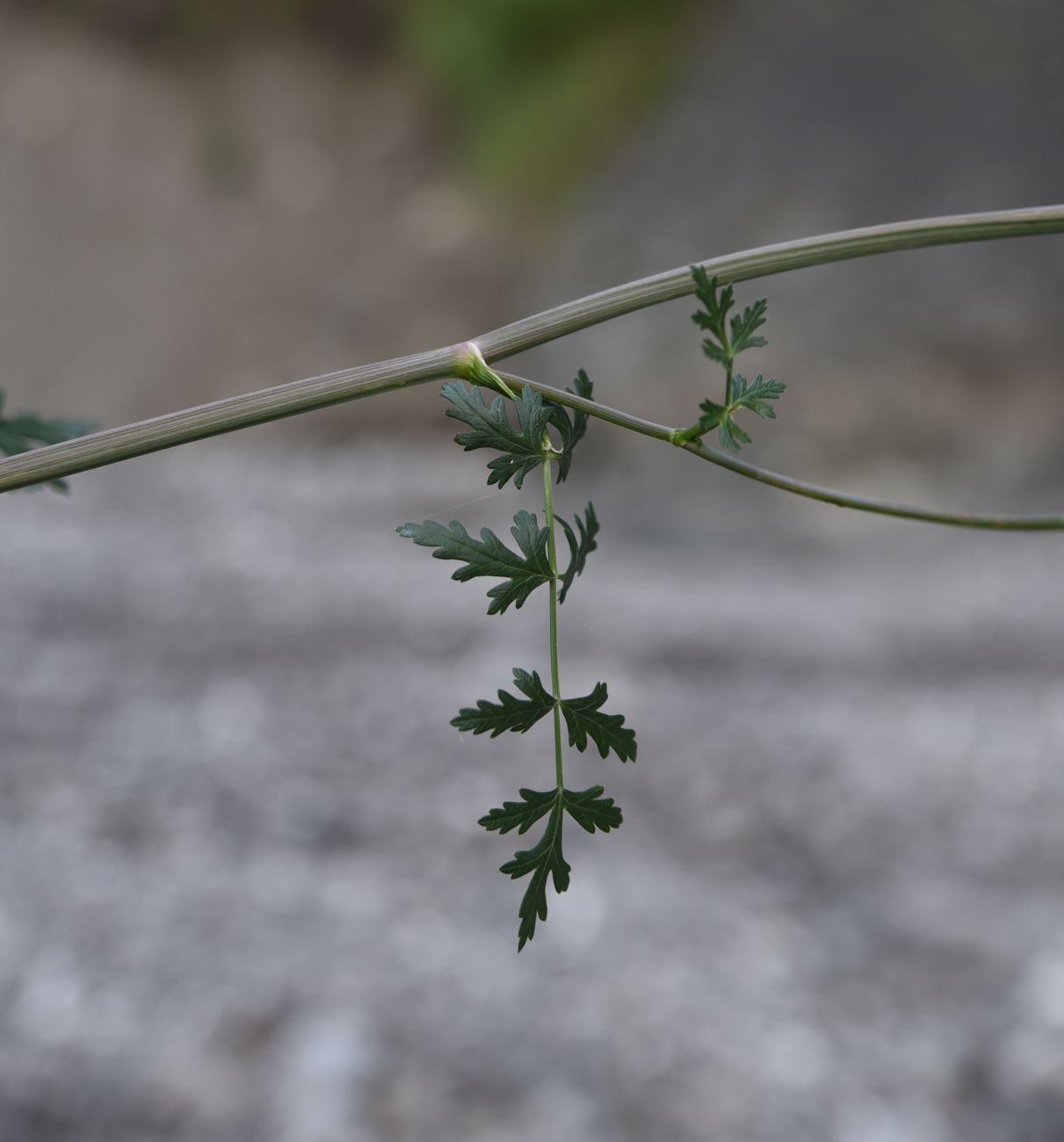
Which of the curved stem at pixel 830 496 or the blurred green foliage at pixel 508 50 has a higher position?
the blurred green foliage at pixel 508 50

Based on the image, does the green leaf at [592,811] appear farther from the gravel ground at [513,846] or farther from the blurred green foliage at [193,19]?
the blurred green foliage at [193,19]

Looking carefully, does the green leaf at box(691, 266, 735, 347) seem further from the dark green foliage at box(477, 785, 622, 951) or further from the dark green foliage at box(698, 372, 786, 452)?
the dark green foliage at box(477, 785, 622, 951)

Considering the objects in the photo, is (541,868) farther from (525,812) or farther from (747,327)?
(747,327)

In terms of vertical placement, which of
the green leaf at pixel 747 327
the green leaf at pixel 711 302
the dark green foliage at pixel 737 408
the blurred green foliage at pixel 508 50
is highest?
the blurred green foliage at pixel 508 50

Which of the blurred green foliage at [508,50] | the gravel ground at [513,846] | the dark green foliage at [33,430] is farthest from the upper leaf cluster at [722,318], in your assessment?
the blurred green foliage at [508,50]

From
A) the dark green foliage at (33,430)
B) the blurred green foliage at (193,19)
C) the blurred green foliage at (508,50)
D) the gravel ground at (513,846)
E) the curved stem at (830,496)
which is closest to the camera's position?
the curved stem at (830,496)

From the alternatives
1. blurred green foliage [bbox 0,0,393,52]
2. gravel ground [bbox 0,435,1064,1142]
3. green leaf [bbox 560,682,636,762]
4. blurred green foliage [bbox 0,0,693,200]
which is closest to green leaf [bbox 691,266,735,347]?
green leaf [bbox 560,682,636,762]

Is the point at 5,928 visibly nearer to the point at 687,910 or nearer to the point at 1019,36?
the point at 687,910
